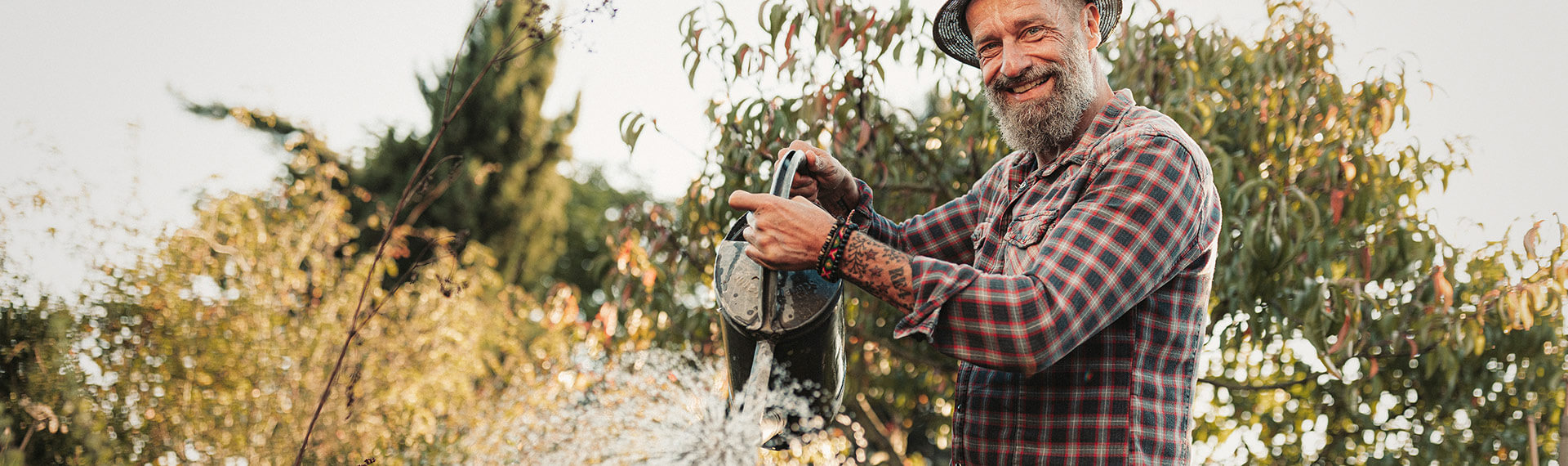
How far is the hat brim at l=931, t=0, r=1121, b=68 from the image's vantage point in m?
1.74

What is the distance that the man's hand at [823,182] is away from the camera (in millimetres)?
1727

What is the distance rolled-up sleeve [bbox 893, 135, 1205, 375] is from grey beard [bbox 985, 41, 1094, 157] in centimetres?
24

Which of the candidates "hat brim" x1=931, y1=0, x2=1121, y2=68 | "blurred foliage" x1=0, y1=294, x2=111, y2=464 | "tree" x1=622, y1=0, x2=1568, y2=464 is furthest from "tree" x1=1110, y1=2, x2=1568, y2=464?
"blurred foliage" x1=0, y1=294, x2=111, y2=464

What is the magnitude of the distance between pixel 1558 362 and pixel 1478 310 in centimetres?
69

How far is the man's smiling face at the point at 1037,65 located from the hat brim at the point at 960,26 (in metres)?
0.08

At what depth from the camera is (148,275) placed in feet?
13.2

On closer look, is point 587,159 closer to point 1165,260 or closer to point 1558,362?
point 1558,362

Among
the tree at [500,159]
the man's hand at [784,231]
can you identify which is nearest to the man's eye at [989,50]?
the man's hand at [784,231]

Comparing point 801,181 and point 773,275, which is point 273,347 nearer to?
point 801,181

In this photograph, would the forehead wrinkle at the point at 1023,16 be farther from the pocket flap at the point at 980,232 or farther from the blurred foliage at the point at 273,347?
the blurred foliage at the point at 273,347

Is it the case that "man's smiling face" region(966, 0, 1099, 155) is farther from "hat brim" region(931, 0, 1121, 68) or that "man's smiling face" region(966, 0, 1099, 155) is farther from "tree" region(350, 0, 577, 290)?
"tree" region(350, 0, 577, 290)

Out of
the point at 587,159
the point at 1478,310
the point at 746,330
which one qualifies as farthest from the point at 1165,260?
the point at 587,159

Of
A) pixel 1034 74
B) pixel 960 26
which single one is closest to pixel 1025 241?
pixel 1034 74

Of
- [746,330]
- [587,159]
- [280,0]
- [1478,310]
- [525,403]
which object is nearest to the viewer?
[746,330]
